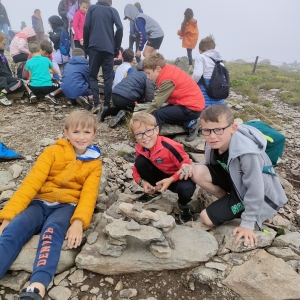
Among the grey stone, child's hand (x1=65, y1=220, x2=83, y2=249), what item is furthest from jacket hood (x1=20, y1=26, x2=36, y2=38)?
the grey stone

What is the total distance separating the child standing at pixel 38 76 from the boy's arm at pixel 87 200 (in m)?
5.42

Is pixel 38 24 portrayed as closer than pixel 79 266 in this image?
No

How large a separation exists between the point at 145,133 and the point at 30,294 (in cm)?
207

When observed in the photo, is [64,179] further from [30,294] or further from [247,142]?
[247,142]

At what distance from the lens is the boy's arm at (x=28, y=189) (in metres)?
2.95

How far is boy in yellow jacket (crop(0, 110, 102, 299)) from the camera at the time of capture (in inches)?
107

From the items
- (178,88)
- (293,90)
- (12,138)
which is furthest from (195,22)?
(12,138)

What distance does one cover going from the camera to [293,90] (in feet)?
39.7

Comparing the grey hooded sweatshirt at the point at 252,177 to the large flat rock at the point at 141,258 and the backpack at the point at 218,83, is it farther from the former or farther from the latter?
the backpack at the point at 218,83

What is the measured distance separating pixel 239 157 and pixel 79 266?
81.0 inches

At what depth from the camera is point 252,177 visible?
2.85 m

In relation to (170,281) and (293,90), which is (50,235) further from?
(293,90)

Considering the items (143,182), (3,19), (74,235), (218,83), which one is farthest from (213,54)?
(3,19)

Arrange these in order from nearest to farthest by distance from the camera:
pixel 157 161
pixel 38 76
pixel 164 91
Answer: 1. pixel 157 161
2. pixel 164 91
3. pixel 38 76
